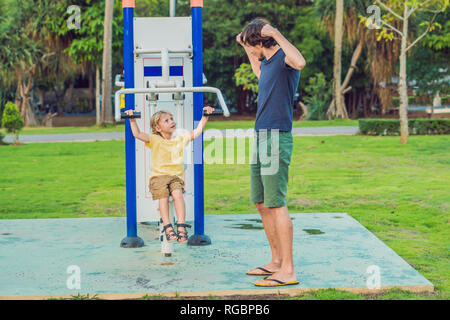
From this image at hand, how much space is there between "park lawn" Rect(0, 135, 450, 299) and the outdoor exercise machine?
2.02 metres

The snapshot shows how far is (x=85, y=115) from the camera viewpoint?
44.6 meters

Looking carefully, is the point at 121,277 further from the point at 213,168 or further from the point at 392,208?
the point at 213,168

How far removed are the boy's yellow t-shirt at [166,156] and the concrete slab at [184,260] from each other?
758mm

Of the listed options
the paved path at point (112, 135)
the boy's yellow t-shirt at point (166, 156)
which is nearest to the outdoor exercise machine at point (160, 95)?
the boy's yellow t-shirt at point (166, 156)

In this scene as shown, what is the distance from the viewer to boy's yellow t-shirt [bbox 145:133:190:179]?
5699 millimetres

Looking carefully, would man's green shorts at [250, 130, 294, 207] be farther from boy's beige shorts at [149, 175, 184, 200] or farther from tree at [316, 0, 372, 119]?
tree at [316, 0, 372, 119]

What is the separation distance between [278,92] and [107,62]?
73.4 ft

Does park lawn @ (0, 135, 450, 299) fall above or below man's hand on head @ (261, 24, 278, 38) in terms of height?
below

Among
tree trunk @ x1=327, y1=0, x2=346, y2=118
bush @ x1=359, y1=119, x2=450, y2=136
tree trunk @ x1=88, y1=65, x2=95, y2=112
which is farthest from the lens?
tree trunk @ x1=88, y1=65, x2=95, y2=112

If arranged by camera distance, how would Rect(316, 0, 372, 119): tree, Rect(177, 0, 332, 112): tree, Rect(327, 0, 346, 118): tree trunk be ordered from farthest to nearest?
Rect(177, 0, 332, 112): tree, Rect(316, 0, 372, 119): tree, Rect(327, 0, 346, 118): tree trunk

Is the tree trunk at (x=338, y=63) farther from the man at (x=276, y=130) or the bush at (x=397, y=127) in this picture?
the man at (x=276, y=130)

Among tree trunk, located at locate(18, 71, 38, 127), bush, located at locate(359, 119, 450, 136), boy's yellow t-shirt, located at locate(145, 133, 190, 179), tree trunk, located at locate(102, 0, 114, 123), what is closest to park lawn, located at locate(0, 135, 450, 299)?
boy's yellow t-shirt, located at locate(145, 133, 190, 179)
